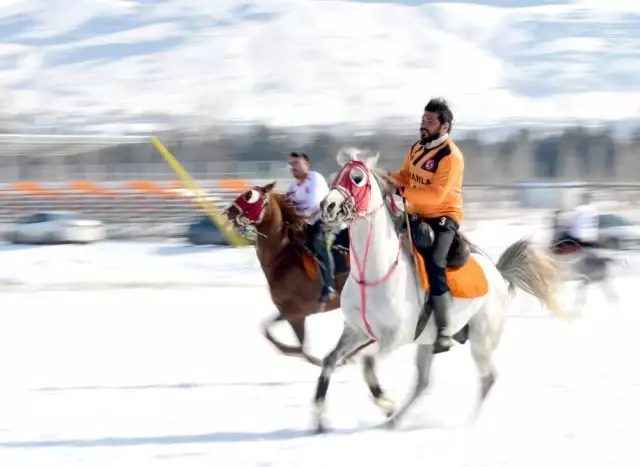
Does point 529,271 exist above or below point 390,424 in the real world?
above

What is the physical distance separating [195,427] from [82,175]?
97.6ft

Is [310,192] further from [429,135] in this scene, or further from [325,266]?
[429,135]

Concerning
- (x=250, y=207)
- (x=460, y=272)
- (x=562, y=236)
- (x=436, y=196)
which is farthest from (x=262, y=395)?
(x=562, y=236)

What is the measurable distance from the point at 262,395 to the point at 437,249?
2.12 m

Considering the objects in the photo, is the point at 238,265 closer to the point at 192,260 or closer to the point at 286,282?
the point at 192,260

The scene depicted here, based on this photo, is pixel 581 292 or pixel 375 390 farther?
pixel 581 292

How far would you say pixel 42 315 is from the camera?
44.0 feet

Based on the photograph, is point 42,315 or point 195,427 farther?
point 42,315

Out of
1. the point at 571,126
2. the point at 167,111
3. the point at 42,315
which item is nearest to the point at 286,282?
the point at 42,315

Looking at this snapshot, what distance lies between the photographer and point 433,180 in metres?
6.44

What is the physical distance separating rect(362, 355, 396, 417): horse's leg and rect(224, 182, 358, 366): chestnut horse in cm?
177

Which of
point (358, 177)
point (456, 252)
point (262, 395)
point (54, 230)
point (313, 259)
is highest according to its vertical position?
point (358, 177)

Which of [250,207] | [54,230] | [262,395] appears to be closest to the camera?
[262,395]

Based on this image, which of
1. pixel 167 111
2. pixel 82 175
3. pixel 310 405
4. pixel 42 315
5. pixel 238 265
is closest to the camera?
pixel 310 405
